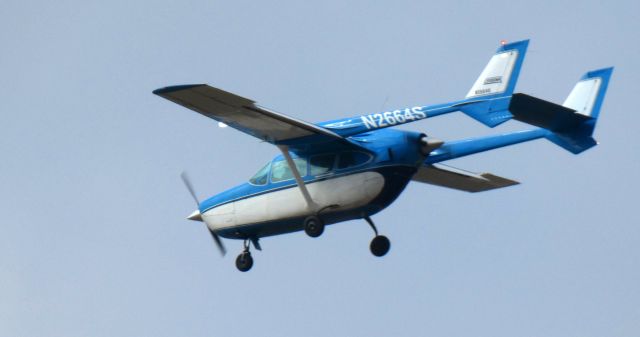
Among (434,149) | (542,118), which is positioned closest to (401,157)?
(434,149)

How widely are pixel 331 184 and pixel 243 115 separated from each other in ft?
9.17

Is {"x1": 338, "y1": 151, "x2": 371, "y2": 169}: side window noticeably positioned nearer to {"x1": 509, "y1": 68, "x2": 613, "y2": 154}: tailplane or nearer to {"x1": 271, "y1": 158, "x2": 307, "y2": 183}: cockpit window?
{"x1": 271, "y1": 158, "x2": 307, "y2": 183}: cockpit window

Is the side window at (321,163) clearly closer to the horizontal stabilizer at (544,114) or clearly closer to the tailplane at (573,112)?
the tailplane at (573,112)

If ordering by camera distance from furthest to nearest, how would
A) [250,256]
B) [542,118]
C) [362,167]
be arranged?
[250,256], [362,167], [542,118]

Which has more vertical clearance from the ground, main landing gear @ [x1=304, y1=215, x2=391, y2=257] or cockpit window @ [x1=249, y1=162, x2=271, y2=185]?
cockpit window @ [x1=249, y1=162, x2=271, y2=185]

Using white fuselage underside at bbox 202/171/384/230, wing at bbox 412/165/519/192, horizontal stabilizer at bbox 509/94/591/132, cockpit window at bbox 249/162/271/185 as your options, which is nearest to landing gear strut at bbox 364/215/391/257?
white fuselage underside at bbox 202/171/384/230

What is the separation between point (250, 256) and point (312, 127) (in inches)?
192

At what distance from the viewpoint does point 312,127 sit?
Result: 134 feet

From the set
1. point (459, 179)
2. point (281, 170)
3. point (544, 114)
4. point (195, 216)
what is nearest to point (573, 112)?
point (544, 114)

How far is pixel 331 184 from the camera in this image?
41938 mm

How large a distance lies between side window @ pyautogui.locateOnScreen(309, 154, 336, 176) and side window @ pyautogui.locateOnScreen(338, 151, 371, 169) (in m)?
0.24

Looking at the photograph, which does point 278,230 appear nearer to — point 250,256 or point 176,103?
point 250,256

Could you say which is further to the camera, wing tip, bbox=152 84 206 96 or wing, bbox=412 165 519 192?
wing, bbox=412 165 519 192

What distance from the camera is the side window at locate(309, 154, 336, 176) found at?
138ft
